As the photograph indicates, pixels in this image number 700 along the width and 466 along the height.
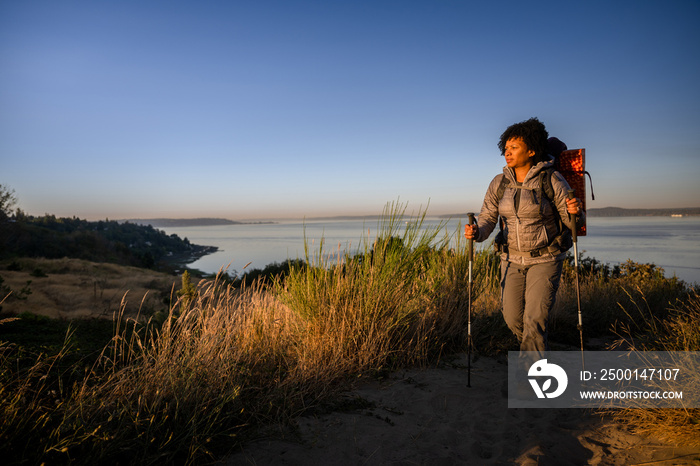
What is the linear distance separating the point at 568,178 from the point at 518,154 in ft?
4.57

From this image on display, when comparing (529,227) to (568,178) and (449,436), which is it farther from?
(449,436)

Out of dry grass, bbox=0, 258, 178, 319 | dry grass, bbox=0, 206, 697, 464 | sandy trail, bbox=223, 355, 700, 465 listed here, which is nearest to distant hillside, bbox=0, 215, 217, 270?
dry grass, bbox=0, 258, 178, 319

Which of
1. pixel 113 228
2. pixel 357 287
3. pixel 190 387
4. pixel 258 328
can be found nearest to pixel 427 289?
pixel 357 287

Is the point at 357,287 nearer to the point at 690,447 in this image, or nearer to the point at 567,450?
the point at 567,450

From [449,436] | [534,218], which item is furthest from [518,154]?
[449,436]

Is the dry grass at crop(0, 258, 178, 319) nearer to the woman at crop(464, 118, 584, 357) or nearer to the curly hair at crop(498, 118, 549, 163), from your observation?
the woman at crop(464, 118, 584, 357)

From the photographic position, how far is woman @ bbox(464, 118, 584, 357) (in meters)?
3.52

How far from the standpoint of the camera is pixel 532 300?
11.6ft

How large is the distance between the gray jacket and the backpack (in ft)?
0.11

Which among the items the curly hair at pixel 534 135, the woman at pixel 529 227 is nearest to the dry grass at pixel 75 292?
the woman at pixel 529 227

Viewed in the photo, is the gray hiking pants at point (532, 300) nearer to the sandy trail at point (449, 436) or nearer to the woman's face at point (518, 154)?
the sandy trail at point (449, 436)

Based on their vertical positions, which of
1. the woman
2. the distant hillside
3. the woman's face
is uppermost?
the woman's face

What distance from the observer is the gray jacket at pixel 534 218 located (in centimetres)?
355

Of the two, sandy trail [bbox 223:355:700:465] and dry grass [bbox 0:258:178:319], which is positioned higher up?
sandy trail [bbox 223:355:700:465]
